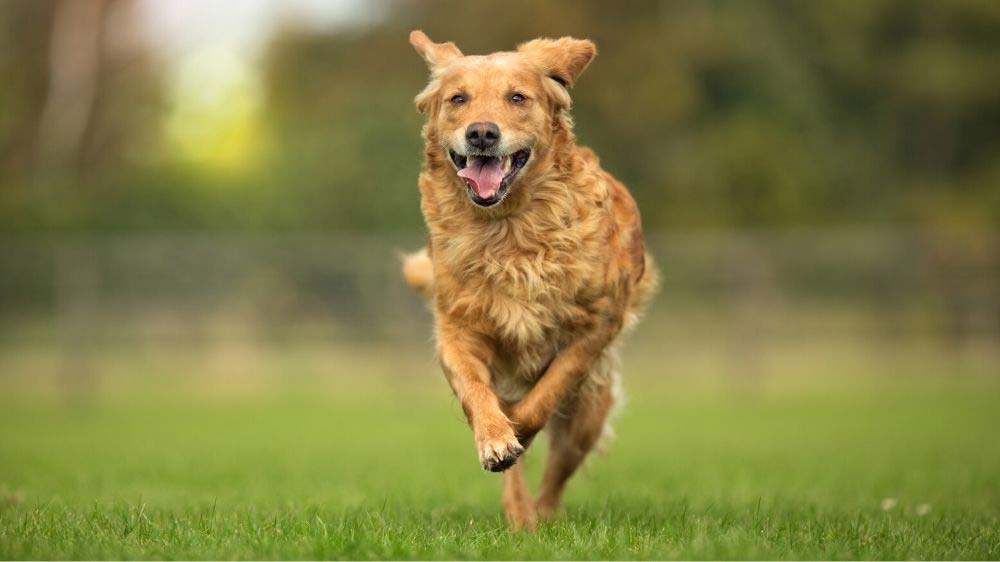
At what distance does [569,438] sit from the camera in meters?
6.99

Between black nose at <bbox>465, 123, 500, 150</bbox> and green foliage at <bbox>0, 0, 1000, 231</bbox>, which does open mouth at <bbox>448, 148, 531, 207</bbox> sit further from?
green foliage at <bbox>0, 0, 1000, 231</bbox>

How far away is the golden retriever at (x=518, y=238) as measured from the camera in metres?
6.01

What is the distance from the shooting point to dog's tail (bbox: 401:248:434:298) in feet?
23.3

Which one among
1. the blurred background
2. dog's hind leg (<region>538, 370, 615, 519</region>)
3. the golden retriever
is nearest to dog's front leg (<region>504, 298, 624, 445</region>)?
the golden retriever

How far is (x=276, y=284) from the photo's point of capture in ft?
67.6

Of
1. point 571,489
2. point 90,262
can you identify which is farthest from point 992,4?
point 571,489

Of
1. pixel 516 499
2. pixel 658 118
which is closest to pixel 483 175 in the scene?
pixel 516 499

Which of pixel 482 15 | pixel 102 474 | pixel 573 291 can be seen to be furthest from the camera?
pixel 482 15

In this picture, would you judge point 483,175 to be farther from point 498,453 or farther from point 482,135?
point 498,453

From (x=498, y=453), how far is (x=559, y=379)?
69 cm

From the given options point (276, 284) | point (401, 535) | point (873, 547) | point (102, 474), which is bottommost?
point (276, 284)

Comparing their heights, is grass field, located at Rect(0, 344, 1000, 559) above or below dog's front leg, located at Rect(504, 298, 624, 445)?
below

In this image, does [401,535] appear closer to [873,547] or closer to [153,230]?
[873,547]

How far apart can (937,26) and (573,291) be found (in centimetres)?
2818
